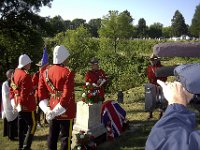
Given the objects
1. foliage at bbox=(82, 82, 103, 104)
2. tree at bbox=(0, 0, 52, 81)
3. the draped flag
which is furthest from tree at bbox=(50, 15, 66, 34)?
foliage at bbox=(82, 82, 103, 104)

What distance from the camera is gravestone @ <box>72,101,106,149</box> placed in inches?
310

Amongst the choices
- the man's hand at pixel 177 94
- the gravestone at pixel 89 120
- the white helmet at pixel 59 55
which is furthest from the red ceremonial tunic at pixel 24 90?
the man's hand at pixel 177 94

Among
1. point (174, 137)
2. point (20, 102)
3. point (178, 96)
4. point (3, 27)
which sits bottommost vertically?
point (20, 102)

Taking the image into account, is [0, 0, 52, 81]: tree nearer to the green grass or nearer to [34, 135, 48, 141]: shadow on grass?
the green grass

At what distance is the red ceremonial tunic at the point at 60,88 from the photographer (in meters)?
5.62

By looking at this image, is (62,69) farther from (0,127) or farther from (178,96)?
(0,127)

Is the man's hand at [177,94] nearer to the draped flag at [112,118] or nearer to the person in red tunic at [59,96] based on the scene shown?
the person in red tunic at [59,96]

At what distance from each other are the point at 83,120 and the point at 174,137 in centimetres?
645

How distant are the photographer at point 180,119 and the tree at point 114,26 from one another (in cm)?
4206

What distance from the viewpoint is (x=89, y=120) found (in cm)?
791

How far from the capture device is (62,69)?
5.72m

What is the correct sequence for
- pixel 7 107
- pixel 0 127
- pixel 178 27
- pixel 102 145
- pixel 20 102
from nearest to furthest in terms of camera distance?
pixel 20 102
pixel 102 145
pixel 7 107
pixel 0 127
pixel 178 27

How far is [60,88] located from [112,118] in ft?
10.3

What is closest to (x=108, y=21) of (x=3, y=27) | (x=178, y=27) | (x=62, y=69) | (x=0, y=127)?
(x=3, y=27)
